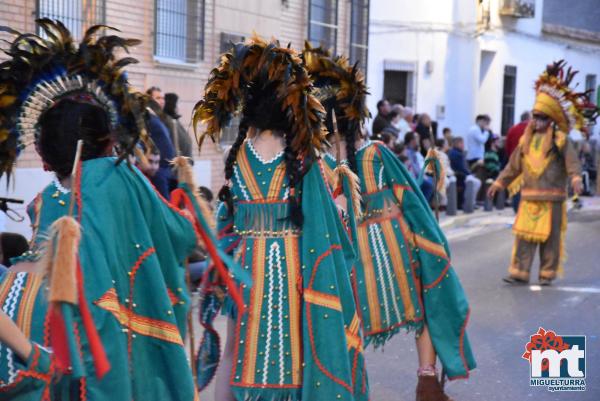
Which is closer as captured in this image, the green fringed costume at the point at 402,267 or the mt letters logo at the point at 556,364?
the green fringed costume at the point at 402,267

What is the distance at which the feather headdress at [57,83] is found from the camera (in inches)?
144

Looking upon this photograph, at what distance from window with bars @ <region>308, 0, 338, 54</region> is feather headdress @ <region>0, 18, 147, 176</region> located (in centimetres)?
1469

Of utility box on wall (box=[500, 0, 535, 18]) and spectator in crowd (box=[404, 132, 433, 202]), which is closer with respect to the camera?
spectator in crowd (box=[404, 132, 433, 202])

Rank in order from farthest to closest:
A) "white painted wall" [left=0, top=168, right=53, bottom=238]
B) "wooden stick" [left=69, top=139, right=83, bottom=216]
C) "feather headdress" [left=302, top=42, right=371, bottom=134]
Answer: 1. "white painted wall" [left=0, top=168, right=53, bottom=238]
2. "feather headdress" [left=302, top=42, right=371, bottom=134]
3. "wooden stick" [left=69, top=139, right=83, bottom=216]

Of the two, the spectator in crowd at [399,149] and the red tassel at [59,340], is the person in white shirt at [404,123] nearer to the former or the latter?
the spectator in crowd at [399,149]

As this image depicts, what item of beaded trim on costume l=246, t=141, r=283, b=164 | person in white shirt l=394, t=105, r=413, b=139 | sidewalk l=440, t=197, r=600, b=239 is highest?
person in white shirt l=394, t=105, r=413, b=139

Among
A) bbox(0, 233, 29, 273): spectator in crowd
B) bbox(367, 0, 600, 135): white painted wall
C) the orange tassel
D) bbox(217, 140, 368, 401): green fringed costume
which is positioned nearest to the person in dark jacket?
bbox(0, 233, 29, 273): spectator in crowd

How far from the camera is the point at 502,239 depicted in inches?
561

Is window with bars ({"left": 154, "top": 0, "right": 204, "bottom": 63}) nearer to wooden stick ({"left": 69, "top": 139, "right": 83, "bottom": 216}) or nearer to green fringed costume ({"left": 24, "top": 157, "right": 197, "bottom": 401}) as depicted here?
green fringed costume ({"left": 24, "top": 157, "right": 197, "bottom": 401})

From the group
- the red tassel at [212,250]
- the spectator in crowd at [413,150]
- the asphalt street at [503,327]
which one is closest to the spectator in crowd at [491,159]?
the spectator in crowd at [413,150]

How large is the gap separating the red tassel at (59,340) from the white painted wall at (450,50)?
20.0 metres

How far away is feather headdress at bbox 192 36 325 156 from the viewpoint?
479cm

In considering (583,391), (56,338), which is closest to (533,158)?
(583,391)

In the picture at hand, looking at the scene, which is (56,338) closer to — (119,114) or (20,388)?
(20,388)
